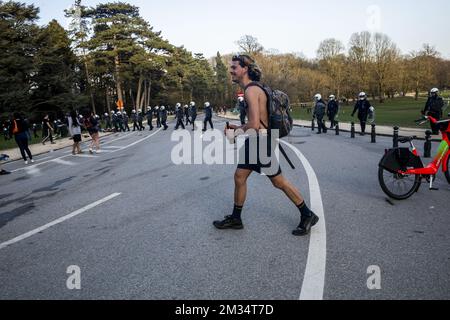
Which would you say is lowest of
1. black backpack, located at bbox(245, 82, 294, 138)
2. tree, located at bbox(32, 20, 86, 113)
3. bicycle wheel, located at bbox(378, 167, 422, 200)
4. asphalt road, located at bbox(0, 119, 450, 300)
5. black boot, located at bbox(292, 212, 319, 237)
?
asphalt road, located at bbox(0, 119, 450, 300)

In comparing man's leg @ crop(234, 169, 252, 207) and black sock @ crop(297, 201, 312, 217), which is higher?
man's leg @ crop(234, 169, 252, 207)

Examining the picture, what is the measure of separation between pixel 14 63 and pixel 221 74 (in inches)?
3163

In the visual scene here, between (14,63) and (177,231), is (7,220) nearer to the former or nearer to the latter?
(177,231)

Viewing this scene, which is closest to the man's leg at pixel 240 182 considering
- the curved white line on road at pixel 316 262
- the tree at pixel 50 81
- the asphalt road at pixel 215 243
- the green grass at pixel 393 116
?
the asphalt road at pixel 215 243

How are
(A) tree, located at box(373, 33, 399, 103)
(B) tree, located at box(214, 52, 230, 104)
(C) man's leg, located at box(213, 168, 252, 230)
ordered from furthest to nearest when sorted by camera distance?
(B) tree, located at box(214, 52, 230, 104), (A) tree, located at box(373, 33, 399, 103), (C) man's leg, located at box(213, 168, 252, 230)

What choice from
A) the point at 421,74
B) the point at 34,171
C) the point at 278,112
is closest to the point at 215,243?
the point at 278,112

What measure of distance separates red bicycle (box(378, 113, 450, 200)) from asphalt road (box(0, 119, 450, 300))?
0.64 feet

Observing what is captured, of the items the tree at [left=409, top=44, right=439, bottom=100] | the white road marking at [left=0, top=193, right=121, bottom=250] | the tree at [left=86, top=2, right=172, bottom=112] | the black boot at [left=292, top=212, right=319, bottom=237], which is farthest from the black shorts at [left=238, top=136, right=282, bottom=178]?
the tree at [left=409, top=44, right=439, bottom=100]

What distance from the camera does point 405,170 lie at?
530 centimetres

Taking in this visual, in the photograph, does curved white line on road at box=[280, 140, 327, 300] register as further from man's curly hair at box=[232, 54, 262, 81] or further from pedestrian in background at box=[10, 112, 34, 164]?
pedestrian in background at box=[10, 112, 34, 164]

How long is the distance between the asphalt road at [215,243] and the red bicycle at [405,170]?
19 centimetres

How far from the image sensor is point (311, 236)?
4.00 metres

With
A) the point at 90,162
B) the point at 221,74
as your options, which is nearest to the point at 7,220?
the point at 90,162

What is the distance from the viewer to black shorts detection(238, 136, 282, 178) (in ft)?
13.0
